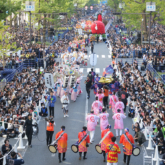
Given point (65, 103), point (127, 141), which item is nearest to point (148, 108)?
point (65, 103)

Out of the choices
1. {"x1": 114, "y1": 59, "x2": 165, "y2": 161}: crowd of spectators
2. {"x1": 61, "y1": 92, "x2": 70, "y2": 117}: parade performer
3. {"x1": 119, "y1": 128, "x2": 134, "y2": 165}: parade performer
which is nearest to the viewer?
{"x1": 119, "y1": 128, "x2": 134, "y2": 165}: parade performer

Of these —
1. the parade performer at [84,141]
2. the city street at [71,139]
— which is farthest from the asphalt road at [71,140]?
the parade performer at [84,141]

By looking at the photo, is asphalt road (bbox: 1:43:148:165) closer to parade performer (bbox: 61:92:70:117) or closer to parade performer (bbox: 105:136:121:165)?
parade performer (bbox: 61:92:70:117)

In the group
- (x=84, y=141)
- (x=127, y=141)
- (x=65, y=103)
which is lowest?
(x=84, y=141)

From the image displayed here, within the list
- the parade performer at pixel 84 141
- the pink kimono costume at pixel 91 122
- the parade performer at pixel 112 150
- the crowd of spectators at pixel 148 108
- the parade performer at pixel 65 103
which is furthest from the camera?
the parade performer at pixel 65 103

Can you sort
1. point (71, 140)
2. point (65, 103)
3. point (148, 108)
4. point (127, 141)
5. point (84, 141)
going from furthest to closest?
point (148, 108) → point (65, 103) → point (71, 140) → point (84, 141) → point (127, 141)

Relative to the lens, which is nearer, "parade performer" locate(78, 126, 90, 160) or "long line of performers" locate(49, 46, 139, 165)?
"long line of performers" locate(49, 46, 139, 165)

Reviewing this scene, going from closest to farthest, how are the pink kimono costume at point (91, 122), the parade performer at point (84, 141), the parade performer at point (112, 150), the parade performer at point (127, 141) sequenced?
the parade performer at point (112, 150)
the parade performer at point (127, 141)
the parade performer at point (84, 141)
the pink kimono costume at point (91, 122)

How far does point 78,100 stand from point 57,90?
153 cm

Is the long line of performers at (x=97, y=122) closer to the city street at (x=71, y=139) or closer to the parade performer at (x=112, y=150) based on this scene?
the parade performer at (x=112, y=150)

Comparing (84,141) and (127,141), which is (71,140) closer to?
(84,141)

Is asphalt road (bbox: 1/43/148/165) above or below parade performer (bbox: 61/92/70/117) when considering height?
below

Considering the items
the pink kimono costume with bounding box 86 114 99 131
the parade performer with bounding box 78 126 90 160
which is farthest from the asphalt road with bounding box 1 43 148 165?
the pink kimono costume with bounding box 86 114 99 131

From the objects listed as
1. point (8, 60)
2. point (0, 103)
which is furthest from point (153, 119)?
point (8, 60)
